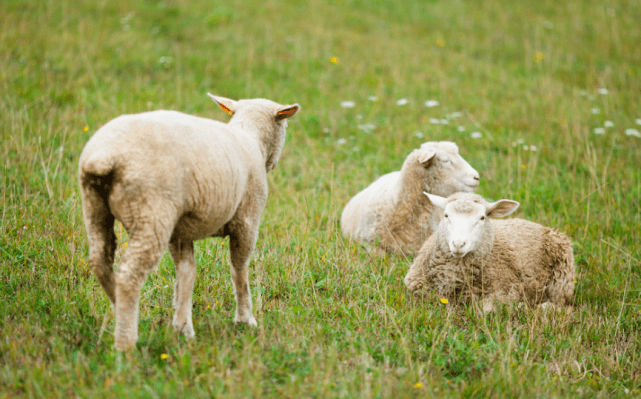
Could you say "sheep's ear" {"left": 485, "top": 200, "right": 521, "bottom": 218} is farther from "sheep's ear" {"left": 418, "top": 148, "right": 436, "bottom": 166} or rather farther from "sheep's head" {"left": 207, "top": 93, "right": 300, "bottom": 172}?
"sheep's head" {"left": 207, "top": 93, "right": 300, "bottom": 172}

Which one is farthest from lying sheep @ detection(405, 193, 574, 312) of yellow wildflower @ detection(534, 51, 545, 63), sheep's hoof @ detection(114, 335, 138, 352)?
yellow wildflower @ detection(534, 51, 545, 63)

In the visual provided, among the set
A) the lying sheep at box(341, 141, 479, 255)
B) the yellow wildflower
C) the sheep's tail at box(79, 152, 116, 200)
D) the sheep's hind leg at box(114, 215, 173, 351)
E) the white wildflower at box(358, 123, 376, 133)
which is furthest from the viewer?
the yellow wildflower

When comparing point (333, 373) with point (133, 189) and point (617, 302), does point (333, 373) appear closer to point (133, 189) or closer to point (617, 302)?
point (133, 189)

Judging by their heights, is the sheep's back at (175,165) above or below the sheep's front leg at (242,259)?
above

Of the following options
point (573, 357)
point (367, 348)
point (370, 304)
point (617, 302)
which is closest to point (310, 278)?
point (370, 304)

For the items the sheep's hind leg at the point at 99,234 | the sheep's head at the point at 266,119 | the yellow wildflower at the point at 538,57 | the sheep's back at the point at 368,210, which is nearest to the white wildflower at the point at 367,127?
the sheep's back at the point at 368,210

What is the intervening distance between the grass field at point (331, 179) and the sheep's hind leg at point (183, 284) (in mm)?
86

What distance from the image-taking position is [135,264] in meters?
2.50

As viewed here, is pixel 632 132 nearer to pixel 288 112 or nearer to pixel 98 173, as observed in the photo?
pixel 288 112

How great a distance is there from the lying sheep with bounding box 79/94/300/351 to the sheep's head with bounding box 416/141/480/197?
2.57 m

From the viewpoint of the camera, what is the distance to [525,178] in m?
6.91

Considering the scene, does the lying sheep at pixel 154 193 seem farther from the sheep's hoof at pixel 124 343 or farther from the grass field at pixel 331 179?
the grass field at pixel 331 179

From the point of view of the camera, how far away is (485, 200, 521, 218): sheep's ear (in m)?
4.16

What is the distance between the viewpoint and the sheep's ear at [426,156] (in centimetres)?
501
